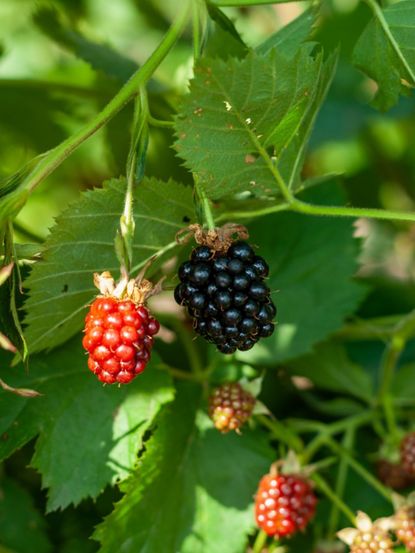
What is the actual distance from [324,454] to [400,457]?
6.5 inches

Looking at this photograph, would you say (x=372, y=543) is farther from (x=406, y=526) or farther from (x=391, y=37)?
(x=391, y=37)

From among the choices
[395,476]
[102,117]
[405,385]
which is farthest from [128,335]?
[405,385]

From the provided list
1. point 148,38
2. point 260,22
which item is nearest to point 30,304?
point 148,38

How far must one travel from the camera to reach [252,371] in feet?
4.94

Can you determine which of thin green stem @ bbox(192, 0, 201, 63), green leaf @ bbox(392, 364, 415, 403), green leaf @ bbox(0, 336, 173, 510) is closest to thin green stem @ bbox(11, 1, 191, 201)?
thin green stem @ bbox(192, 0, 201, 63)

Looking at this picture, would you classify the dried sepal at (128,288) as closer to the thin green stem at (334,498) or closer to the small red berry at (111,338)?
the small red berry at (111,338)

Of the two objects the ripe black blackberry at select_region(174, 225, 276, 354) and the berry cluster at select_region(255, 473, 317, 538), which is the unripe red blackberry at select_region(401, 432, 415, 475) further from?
the ripe black blackberry at select_region(174, 225, 276, 354)

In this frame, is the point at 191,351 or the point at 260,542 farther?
the point at 191,351

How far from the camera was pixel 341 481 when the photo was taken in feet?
4.88

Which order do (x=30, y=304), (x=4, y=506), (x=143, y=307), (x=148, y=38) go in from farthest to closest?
(x=148, y=38) → (x=4, y=506) → (x=30, y=304) → (x=143, y=307)

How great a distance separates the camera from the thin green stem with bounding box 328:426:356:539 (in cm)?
145

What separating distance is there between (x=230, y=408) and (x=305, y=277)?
338 millimetres

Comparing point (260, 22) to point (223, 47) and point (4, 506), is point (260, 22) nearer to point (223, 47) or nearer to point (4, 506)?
point (223, 47)

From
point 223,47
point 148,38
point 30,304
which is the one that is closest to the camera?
point 30,304
